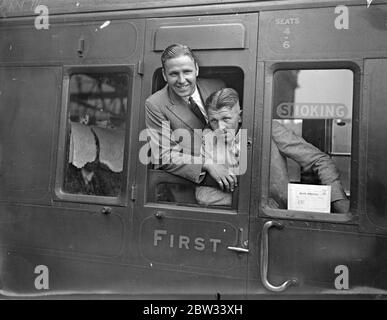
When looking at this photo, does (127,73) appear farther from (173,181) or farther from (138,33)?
(173,181)

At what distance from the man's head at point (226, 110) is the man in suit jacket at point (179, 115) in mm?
71

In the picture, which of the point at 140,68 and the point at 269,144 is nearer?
the point at 269,144

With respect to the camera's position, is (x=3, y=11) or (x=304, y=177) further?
(x=3, y=11)

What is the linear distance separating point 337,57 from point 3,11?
2.14 meters

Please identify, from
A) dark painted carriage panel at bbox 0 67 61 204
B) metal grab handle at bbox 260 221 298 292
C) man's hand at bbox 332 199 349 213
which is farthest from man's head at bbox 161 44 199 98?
man's hand at bbox 332 199 349 213

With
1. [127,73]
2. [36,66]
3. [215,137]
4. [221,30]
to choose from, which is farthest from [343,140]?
[36,66]

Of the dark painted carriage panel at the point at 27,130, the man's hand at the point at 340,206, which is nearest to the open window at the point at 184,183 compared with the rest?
the man's hand at the point at 340,206

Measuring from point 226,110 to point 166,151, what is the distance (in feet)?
1.37

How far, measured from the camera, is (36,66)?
2580 millimetres

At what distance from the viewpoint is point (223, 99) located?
226 centimetres

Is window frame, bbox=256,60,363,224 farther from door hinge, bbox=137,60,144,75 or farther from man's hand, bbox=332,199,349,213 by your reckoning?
door hinge, bbox=137,60,144,75

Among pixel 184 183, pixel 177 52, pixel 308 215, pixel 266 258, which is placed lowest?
pixel 266 258

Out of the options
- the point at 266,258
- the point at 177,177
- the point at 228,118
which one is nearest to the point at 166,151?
the point at 177,177

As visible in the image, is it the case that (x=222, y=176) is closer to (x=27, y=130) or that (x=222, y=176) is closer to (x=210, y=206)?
(x=210, y=206)
